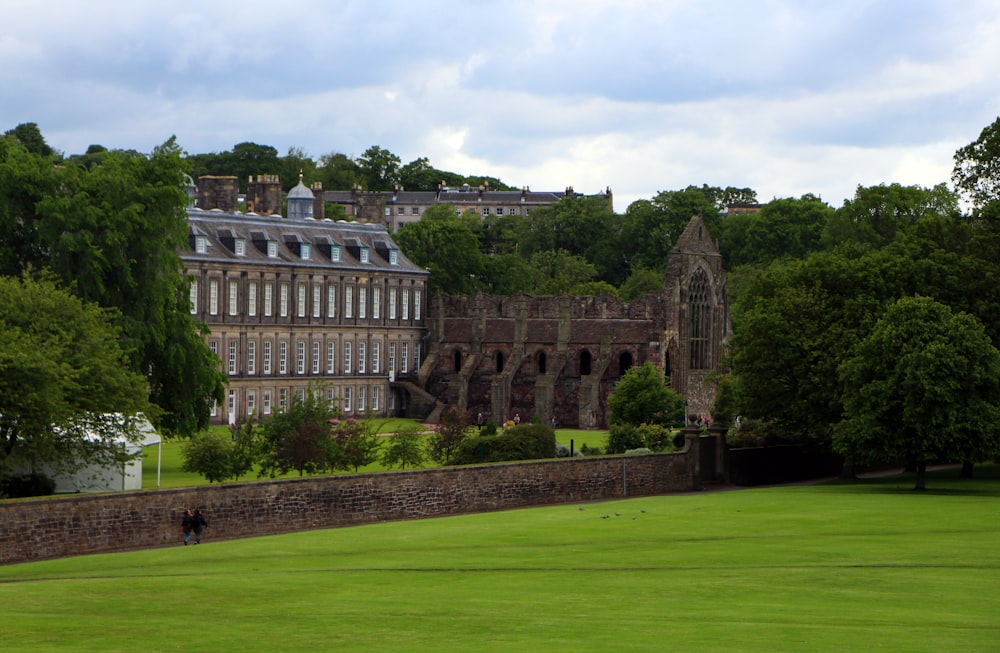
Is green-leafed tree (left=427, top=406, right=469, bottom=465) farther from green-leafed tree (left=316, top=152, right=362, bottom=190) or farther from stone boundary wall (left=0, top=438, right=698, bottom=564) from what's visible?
green-leafed tree (left=316, top=152, right=362, bottom=190)

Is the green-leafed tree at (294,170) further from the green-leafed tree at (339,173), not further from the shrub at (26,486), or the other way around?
the shrub at (26,486)

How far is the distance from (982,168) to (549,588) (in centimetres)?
4221

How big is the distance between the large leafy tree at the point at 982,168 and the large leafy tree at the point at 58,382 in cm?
3506

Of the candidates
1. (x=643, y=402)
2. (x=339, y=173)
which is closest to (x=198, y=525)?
(x=643, y=402)

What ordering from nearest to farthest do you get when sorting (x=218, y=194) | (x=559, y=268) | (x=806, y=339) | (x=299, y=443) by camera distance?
(x=299, y=443) < (x=806, y=339) < (x=218, y=194) < (x=559, y=268)

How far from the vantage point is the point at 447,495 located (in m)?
46.6

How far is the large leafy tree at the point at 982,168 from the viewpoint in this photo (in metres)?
63.8

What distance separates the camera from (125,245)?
5750cm

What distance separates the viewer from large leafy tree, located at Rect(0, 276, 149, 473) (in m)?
41.2

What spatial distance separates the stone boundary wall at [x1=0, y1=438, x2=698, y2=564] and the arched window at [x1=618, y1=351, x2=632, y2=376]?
3856 cm

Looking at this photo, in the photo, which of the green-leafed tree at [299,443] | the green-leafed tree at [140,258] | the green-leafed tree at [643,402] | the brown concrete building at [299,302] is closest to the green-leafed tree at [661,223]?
the brown concrete building at [299,302]

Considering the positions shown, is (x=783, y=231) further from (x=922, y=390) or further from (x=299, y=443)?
A: (x=299, y=443)

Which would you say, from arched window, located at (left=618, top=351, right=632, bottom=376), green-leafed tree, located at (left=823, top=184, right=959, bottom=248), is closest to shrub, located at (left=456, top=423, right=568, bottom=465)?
arched window, located at (left=618, top=351, right=632, bottom=376)

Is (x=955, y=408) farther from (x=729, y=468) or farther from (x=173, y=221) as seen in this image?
(x=173, y=221)
